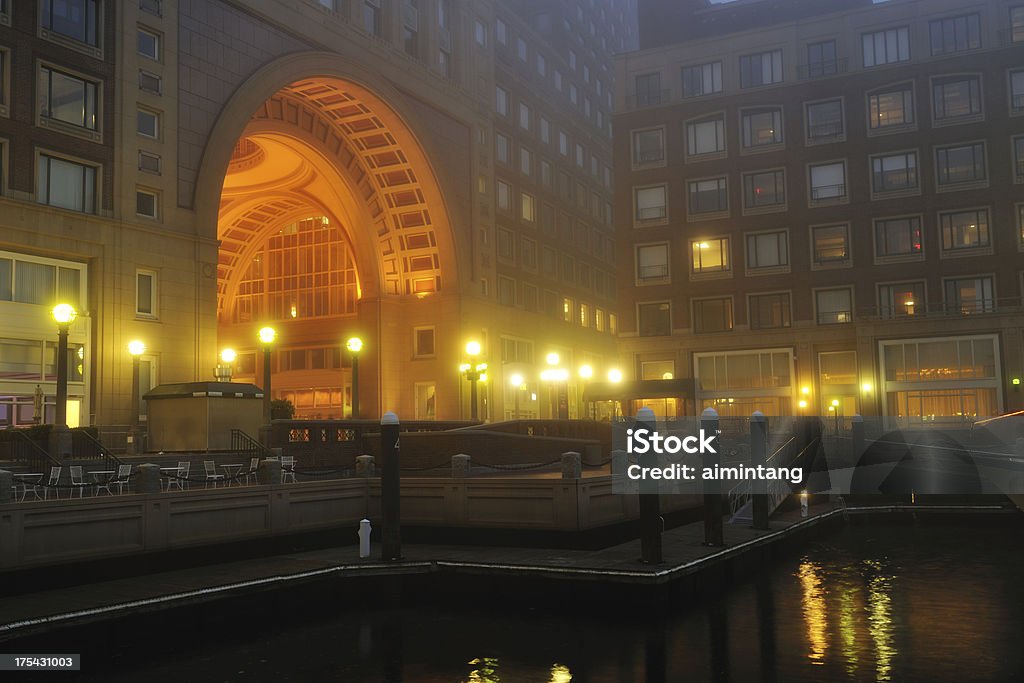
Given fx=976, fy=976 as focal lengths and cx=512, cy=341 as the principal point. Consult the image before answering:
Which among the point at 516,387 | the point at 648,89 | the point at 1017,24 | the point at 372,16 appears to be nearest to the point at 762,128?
the point at 648,89

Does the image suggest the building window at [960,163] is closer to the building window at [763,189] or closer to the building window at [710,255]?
the building window at [763,189]

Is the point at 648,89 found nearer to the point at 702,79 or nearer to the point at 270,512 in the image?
the point at 702,79

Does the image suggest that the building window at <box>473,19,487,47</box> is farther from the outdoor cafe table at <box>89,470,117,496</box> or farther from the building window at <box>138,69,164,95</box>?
the outdoor cafe table at <box>89,470,117,496</box>

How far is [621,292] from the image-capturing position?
7794 centimetres

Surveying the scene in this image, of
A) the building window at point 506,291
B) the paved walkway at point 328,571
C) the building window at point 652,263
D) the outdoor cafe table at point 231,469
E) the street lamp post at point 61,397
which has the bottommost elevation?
the paved walkway at point 328,571

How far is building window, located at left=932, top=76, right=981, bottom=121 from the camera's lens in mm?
69688

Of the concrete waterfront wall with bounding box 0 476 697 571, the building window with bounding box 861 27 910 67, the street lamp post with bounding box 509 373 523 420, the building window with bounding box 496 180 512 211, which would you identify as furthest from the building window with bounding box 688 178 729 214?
the concrete waterfront wall with bounding box 0 476 697 571

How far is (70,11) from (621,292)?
151 ft

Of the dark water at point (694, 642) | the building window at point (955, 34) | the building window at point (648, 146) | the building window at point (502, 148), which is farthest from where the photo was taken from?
the building window at point (502, 148)

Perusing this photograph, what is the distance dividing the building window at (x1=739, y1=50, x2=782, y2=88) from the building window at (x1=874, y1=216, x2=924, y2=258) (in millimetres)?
13902

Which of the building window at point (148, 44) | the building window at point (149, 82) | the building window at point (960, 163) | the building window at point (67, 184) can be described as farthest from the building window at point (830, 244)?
the building window at point (67, 184)

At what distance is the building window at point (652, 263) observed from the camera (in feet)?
253

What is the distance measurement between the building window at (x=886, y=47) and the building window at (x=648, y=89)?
615 inches

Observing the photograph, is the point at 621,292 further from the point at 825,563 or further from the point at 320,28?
the point at 825,563
